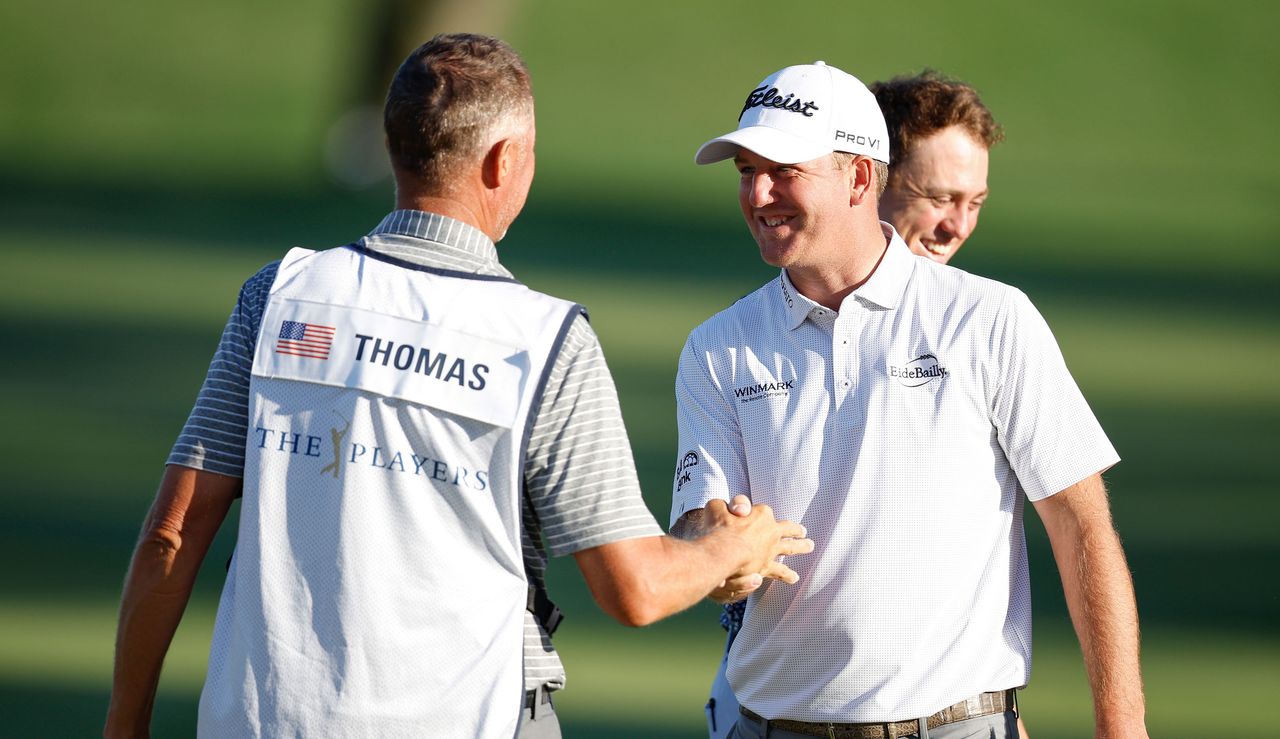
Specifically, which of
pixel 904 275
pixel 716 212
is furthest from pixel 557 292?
pixel 904 275

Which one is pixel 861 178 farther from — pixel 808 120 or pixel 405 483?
Result: pixel 405 483

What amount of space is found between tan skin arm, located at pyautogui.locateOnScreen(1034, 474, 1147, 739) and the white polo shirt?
6cm

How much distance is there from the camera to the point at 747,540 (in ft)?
8.67

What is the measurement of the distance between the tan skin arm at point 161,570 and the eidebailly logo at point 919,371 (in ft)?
3.93

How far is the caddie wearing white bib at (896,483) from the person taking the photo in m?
2.69

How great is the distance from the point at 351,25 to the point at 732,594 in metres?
17.0

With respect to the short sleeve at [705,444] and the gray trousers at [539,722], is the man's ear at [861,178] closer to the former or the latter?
the short sleeve at [705,444]

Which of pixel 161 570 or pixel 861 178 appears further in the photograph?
pixel 861 178

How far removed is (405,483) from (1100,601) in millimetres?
1259

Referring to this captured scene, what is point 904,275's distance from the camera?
2932mm

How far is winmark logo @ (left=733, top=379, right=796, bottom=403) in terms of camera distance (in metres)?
2.87

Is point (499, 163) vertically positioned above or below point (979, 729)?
above

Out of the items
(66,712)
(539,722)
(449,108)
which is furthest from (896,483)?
(66,712)

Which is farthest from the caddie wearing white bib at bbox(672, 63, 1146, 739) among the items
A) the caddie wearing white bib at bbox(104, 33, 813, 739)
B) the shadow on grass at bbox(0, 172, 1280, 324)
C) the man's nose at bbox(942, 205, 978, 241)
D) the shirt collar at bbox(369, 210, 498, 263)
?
the shadow on grass at bbox(0, 172, 1280, 324)
